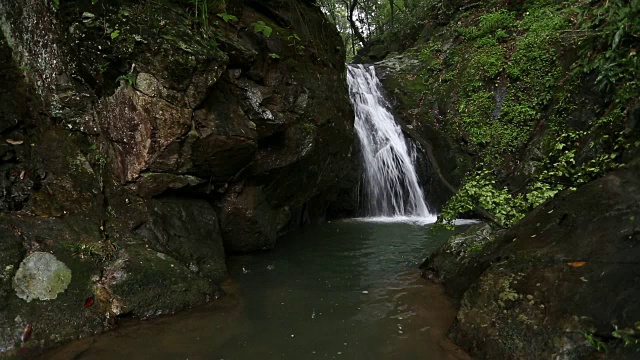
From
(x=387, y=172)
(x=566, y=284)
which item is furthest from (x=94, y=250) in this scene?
(x=387, y=172)

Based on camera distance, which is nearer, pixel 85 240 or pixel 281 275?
pixel 85 240

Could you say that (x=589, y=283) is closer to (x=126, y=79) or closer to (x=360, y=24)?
(x=126, y=79)

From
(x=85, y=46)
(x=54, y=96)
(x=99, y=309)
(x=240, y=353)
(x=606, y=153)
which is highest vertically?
(x=85, y=46)

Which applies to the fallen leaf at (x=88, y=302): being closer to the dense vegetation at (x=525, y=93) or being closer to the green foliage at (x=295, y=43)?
the dense vegetation at (x=525, y=93)

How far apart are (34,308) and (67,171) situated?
1951 millimetres

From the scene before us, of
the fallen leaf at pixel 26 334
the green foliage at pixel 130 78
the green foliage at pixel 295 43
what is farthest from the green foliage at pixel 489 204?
the fallen leaf at pixel 26 334

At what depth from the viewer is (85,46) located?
530 centimetres

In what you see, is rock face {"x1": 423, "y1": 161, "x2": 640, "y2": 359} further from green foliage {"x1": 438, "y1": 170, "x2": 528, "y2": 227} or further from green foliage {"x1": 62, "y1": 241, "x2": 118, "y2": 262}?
green foliage {"x1": 62, "y1": 241, "x2": 118, "y2": 262}

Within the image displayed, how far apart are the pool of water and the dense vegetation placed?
5.12ft

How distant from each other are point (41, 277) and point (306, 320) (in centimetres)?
277

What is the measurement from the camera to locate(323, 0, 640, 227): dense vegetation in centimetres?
507

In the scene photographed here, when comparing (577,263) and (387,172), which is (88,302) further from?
(387,172)

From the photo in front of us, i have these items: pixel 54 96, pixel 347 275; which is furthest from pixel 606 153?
pixel 54 96

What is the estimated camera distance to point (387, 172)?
1204 cm
